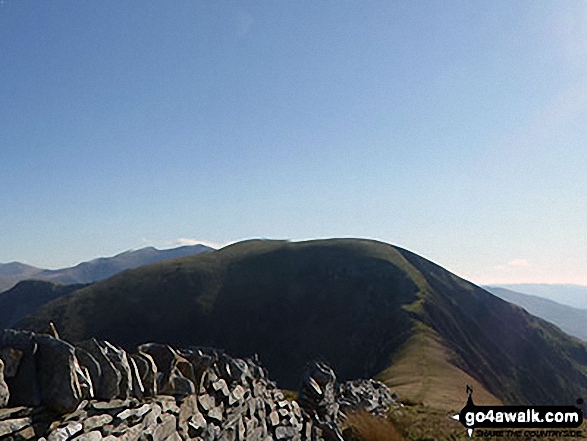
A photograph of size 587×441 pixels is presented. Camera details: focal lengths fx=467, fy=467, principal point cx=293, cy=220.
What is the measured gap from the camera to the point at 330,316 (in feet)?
336

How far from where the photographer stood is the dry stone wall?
5.11 meters

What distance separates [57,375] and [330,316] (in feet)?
326

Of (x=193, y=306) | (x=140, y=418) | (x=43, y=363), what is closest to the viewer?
(x=43, y=363)

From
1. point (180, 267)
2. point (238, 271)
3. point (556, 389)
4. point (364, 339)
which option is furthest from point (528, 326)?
point (180, 267)

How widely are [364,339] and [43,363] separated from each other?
87867mm

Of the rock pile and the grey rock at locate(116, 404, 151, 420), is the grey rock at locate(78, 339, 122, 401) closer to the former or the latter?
the grey rock at locate(116, 404, 151, 420)

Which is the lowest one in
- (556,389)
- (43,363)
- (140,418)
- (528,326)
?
(556,389)

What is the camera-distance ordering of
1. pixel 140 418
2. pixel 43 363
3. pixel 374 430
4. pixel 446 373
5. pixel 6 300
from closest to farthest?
pixel 43 363 < pixel 140 418 < pixel 374 430 < pixel 446 373 < pixel 6 300

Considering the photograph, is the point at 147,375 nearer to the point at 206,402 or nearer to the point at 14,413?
the point at 206,402

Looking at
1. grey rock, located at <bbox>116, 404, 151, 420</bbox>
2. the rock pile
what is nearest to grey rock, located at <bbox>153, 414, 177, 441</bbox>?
grey rock, located at <bbox>116, 404, 151, 420</bbox>

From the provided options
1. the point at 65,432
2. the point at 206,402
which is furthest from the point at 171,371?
the point at 65,432

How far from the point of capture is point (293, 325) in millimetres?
102250

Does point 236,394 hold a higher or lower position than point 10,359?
lower

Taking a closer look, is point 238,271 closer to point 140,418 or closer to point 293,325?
point 293,325
